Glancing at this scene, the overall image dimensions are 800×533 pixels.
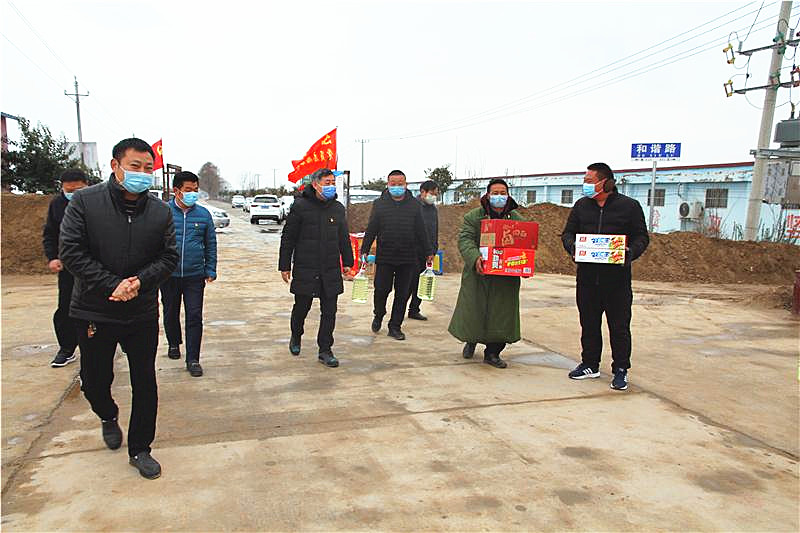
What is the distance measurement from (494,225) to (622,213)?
1.10m

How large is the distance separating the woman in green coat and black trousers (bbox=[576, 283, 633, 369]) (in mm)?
659

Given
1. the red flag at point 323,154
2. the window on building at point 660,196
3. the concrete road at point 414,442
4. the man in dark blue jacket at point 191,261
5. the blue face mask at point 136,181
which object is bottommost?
the concrete road at point 414,442

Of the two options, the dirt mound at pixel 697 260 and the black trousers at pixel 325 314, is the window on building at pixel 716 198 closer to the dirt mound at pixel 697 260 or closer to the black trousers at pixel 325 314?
the dirt mound at pixel 697 260

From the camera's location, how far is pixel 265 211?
109 ft

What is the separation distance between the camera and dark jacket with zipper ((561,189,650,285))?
15.7 ft

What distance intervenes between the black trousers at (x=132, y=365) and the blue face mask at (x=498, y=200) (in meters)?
3.23

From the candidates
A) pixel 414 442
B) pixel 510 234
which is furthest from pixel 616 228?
pixel 414 442

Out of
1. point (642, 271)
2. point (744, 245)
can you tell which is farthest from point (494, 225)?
point (744, 245)

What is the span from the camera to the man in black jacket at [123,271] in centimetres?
290

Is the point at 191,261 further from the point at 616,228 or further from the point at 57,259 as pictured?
the point at 616,228

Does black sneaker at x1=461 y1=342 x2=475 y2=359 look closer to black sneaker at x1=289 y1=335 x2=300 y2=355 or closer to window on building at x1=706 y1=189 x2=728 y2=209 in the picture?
black sneaker at x1=289 y1=335 x2=300 y2=355

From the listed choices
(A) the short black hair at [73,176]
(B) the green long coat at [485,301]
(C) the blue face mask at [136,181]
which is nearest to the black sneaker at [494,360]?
(B) the green long coat at [485,301]

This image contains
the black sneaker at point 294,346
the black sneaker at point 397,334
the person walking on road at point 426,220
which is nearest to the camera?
the black sneaker at point 294,346

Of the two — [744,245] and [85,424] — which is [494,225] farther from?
[744,245]
